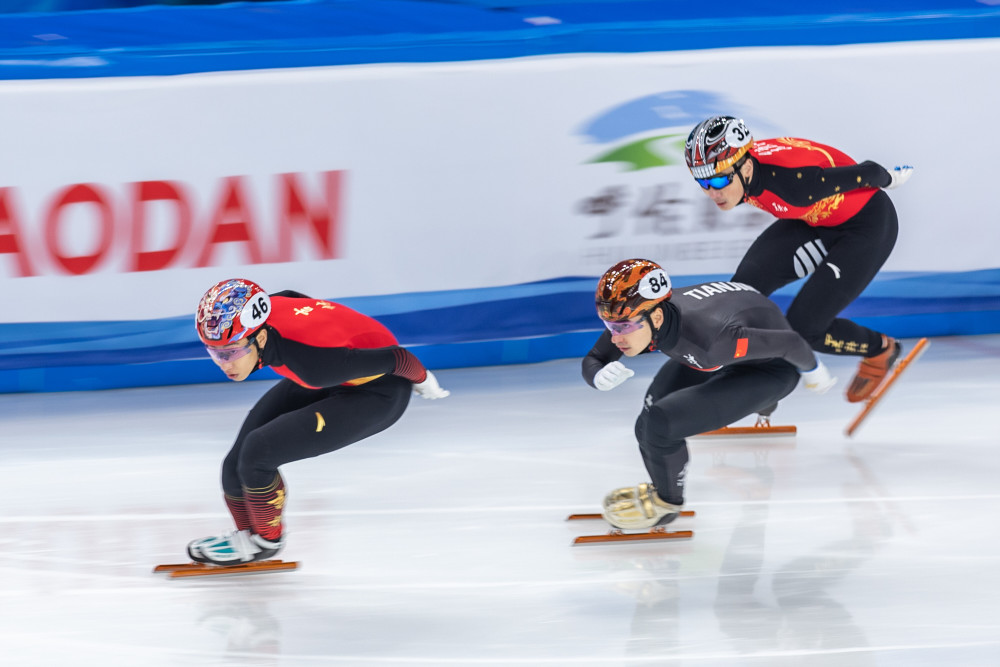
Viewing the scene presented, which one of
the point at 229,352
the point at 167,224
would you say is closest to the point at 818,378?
the point at 229,352

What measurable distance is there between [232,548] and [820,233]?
7.59ft

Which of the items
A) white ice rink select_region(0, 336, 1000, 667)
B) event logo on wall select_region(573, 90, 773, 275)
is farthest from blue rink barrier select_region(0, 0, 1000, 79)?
white ice rink select_region(0, 336, 1000, 667)

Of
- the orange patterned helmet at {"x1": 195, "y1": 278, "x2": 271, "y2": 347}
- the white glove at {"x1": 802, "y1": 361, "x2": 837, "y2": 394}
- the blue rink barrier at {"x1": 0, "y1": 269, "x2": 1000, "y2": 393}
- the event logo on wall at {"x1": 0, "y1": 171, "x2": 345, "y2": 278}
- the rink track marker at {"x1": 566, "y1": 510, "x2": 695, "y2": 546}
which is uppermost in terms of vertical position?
the orange patterned helmet at {"x1": 195, "y1": 278, "x2": 271, "y2": 347}

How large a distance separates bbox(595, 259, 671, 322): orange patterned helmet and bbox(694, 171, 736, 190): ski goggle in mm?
732

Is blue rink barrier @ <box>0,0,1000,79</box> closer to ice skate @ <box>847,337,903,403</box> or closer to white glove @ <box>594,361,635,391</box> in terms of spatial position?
ice skate @ <box>847,337,903,403</box>

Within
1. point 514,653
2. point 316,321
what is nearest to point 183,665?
point 514,653

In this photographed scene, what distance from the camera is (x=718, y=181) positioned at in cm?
393

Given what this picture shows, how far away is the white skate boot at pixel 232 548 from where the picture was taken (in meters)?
3.39

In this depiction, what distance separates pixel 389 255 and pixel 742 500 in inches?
85.2

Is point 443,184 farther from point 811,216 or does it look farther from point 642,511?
point 642,511

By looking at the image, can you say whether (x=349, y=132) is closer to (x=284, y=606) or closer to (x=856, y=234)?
(x=856, y=234)

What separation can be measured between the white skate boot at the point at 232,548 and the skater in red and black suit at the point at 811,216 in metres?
1.77

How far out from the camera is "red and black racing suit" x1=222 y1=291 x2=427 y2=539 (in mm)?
3236

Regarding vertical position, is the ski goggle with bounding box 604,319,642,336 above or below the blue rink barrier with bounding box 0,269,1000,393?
above
